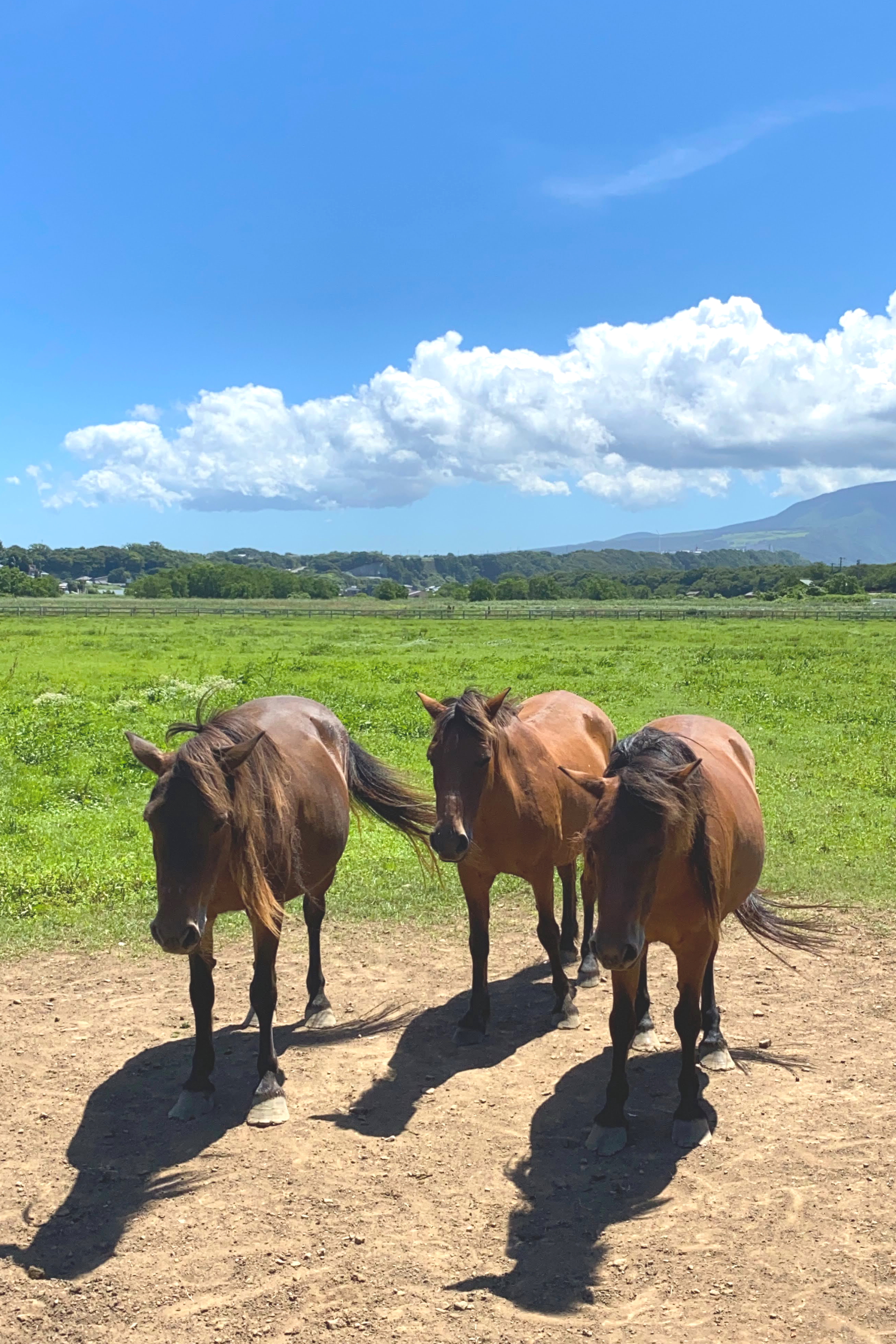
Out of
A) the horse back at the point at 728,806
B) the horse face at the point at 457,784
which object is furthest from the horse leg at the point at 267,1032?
the horse back at the point at 728,806

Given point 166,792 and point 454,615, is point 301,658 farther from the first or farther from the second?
point 454,615

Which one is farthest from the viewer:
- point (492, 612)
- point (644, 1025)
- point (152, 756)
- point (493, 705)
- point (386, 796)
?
point (492, 612)

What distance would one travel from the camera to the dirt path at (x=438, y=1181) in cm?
340

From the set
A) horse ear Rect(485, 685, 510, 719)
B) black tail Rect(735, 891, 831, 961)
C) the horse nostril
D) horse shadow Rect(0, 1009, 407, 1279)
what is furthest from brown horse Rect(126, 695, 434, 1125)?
black tail Rect(735, 891, 831, 961)

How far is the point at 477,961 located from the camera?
5770mm

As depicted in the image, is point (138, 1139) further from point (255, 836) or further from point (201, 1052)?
point (255, 836)

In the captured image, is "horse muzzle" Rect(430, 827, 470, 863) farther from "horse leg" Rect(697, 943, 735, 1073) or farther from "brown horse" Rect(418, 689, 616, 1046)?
"horse leg" Rect(697, 943, 735, 1073)

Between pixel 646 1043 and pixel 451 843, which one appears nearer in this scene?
pixel 451 843

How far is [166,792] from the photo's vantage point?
412 centimetres

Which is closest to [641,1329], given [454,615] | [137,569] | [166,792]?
[166,792]

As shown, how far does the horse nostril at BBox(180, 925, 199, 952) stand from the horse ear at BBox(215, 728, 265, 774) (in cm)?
76

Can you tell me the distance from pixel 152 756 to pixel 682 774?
2.51m

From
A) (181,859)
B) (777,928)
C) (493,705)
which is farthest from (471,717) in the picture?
(777,928)

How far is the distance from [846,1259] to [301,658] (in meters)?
24.0
